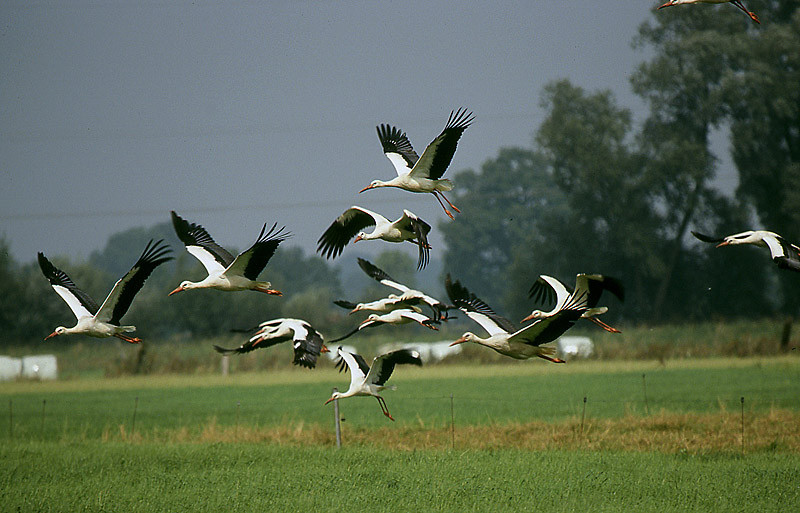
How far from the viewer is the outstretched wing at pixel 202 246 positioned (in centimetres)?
1055

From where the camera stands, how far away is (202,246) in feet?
36.0

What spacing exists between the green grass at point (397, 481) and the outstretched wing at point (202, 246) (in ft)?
10.4

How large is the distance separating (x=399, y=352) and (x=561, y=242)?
132ft

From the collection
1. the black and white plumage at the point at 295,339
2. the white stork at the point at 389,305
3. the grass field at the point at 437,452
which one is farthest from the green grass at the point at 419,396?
the black and white plumage at the point at 295,339

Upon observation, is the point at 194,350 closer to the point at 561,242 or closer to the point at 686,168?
the point at 561,242

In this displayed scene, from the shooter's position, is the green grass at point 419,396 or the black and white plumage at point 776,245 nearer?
the black and white plumage at point 776,245

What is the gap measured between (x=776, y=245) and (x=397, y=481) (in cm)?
568

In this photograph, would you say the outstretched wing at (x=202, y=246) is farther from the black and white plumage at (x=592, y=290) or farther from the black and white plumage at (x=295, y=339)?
the black and white plumage at (x=592, y=290)

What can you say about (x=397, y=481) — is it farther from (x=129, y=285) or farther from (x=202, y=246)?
(x=129, y=285)

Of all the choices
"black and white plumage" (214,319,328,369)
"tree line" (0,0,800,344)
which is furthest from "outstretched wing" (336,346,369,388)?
"tree line" (0,0,800,344)

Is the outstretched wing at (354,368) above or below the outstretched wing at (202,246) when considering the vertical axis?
below

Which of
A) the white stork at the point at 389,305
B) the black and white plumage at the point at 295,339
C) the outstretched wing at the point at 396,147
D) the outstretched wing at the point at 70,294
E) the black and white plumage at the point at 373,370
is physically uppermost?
the outstretched wing at the point at 396,147

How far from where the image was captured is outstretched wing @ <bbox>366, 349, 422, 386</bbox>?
444 inches

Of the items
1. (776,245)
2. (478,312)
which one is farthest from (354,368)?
(776,245)
